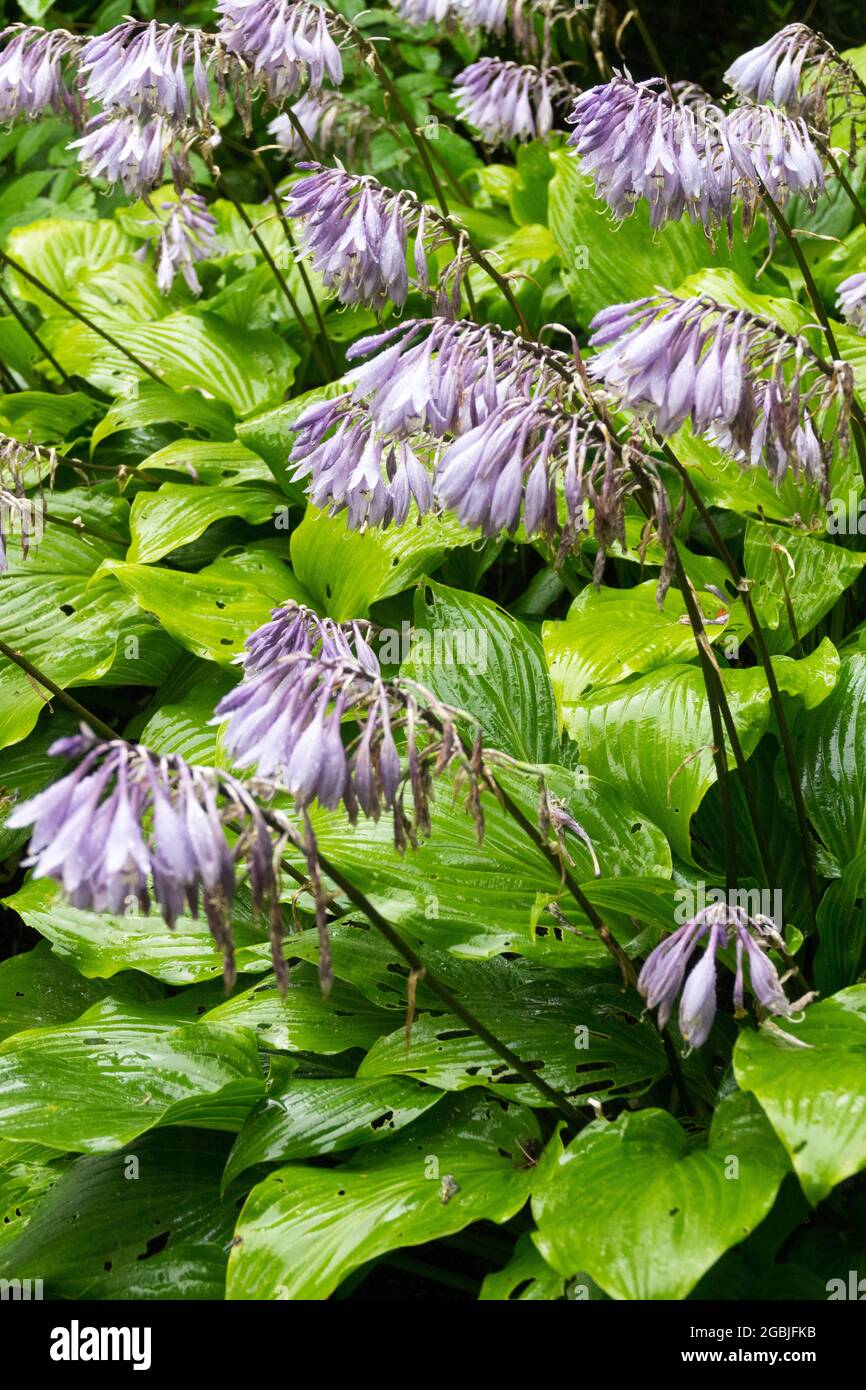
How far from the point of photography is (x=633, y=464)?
2.00m

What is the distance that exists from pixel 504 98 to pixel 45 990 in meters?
3.28

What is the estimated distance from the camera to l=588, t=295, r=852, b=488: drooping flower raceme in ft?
6.32

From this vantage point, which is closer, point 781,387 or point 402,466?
point 781,387

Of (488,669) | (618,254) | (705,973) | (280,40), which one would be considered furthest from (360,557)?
(705,973)

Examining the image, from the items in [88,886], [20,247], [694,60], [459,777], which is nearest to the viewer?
[88,886]

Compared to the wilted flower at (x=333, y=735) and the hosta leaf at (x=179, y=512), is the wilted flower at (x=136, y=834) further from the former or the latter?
the hosta leaf at (x=179, y=512)

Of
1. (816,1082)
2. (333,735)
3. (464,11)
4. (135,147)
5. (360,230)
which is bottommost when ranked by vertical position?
(816,1082)

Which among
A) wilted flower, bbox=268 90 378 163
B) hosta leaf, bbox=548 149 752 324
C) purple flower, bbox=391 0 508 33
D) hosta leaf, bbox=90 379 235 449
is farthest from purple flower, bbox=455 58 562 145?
hosta leaf, bbox=90 379 235 449

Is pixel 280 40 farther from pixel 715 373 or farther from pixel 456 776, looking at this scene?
pixel 456 776

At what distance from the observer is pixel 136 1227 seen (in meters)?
2.62

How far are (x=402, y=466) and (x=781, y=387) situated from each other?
2.17 ft
